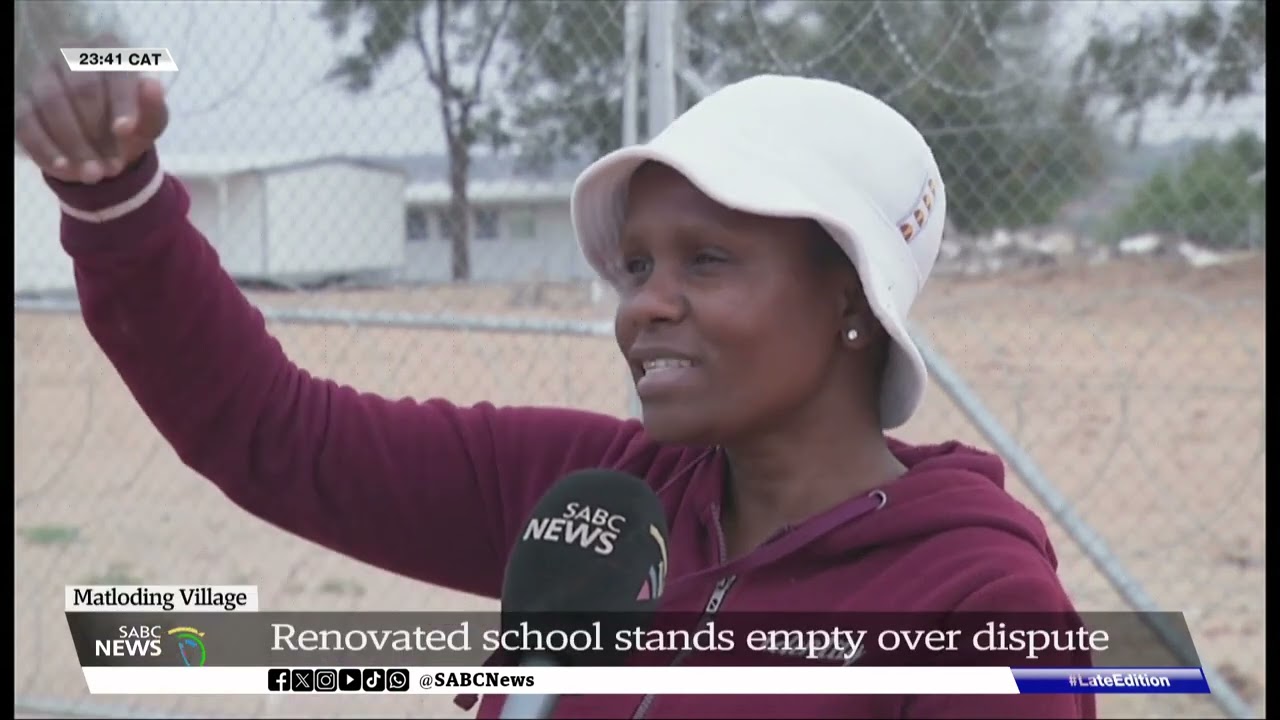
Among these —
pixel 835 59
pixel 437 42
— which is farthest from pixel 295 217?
pixel 835 59

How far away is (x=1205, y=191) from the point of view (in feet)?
17.3

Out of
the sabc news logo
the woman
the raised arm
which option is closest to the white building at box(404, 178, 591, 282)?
the sabc news logo

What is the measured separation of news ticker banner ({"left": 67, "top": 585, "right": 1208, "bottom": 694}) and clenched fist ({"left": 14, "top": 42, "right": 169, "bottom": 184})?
1.86 feet

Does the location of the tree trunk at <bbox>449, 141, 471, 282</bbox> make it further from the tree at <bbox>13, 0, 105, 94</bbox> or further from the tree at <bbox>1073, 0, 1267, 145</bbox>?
the tree at <bbox>1073, 0, 1267, 145</bbox>

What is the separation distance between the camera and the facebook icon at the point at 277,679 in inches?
77.7

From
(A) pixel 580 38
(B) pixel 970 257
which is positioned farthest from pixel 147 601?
(B) pixel 970 257

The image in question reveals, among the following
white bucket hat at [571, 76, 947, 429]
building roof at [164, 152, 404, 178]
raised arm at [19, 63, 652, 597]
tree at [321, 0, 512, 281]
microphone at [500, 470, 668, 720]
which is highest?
white bucket hat at [571, 76, 947, 429]

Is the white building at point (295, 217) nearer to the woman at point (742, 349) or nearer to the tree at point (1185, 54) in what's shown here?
the tree at point (1185, 54)

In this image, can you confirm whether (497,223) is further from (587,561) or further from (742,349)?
(587,561)

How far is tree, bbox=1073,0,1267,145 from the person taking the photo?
3.58 meters

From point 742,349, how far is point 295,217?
328 cm

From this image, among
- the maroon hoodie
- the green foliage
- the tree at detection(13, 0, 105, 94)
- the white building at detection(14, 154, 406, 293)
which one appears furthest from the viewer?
the green foliage

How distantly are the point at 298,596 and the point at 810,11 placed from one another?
8.38ft

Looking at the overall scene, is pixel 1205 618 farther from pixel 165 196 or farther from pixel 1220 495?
pixel 165 196
